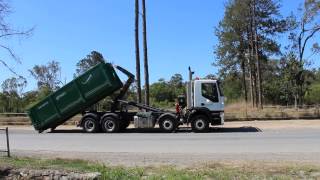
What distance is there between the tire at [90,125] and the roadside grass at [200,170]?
46.9 ft

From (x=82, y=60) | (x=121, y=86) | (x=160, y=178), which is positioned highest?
(x=82, y=60)

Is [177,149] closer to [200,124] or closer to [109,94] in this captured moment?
[200,124]

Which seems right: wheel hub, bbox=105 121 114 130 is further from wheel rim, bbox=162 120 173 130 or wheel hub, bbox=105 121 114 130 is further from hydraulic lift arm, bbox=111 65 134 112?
wheel rim, bbox=162 120 173 130

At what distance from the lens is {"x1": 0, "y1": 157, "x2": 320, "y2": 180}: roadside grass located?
12.5m

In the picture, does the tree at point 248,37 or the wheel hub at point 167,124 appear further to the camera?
the tree at point 248,37

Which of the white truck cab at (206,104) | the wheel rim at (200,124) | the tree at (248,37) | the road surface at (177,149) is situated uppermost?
the tree at (248,37)

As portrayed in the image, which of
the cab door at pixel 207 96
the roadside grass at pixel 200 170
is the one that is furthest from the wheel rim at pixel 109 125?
the roadside grass at pixel 200 170

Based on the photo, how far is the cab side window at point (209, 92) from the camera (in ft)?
94.1

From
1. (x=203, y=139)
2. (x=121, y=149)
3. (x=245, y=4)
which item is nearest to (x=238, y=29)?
(x=245, y=4)

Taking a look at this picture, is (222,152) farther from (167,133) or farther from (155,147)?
(167,133)

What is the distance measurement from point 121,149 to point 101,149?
739mm

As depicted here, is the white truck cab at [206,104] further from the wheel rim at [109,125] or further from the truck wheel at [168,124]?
the wheel rim at [109,125]

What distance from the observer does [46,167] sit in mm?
14312

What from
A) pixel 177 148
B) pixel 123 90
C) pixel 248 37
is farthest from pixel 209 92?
pixel 248 37
